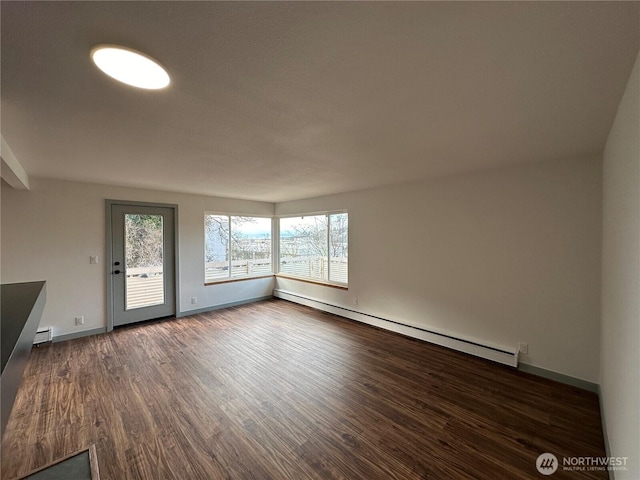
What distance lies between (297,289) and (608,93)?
202 inches

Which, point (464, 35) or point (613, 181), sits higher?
point (464, 35)

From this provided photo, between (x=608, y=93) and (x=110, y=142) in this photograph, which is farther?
(x=110, y=142)

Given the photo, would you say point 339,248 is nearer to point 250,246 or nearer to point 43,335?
point 250,246

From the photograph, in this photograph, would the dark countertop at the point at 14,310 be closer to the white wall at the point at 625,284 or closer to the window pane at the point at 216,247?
the white wall at the point at 625,284

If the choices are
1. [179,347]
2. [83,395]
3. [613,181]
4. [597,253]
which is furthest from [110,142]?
[597,253]

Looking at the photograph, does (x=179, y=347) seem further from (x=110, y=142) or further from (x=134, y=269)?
(x=110, y=142)

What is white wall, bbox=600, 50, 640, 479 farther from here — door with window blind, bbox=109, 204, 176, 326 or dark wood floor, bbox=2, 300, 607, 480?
door with window blind, bbox=109, 204, 176, 326

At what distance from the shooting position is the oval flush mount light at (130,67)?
113 cm

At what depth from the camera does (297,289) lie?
18.7 feet

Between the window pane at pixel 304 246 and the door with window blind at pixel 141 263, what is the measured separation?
2.36m

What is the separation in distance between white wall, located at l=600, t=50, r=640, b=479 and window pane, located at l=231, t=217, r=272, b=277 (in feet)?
17.9

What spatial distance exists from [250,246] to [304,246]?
4.18ft

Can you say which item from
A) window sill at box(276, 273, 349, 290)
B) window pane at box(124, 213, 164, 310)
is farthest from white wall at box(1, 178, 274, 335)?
window sill at box(276, 273, 349, 290)

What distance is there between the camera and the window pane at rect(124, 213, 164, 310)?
4270 millimetres
